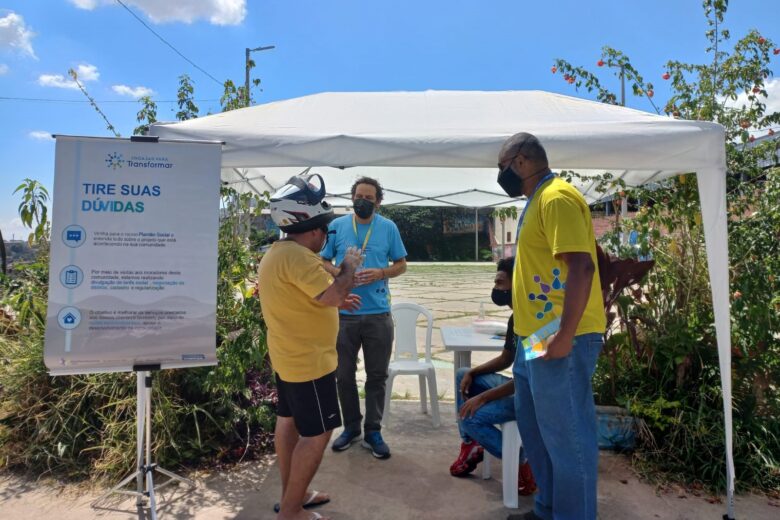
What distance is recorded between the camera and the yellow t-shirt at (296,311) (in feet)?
7.55

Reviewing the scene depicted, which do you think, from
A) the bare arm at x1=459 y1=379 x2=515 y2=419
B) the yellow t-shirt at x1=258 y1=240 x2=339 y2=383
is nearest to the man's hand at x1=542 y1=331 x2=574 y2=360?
the bare arm at x1=459 y1=379 x2=515 y2=419

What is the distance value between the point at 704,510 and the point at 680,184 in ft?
7.15

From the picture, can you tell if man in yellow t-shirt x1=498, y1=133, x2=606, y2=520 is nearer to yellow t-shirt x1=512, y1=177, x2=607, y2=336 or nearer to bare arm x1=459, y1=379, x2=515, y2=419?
yellow t-shirt x1=512, y1=177, x2=607, y2=336

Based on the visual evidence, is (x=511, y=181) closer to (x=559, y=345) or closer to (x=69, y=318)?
(x=559, y=345)

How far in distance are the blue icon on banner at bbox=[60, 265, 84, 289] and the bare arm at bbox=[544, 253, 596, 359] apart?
230 centimetres

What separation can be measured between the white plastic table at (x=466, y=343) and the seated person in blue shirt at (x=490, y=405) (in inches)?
15.4

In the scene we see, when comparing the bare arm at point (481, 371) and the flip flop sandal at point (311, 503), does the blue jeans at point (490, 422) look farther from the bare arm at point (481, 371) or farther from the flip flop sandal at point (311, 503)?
the flip flop sandal at point (311, 503)

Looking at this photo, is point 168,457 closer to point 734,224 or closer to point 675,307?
point 675,307

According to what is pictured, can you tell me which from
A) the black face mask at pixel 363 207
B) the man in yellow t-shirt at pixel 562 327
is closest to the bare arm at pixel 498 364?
the man in yellow t-shirt at pixel 562 327

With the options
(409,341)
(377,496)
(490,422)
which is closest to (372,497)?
(377,496)

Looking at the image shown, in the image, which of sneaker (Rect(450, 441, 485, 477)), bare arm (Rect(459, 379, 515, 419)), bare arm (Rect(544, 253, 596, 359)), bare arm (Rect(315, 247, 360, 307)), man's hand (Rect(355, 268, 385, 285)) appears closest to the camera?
bare arm (Rect(544, 253, 596, 359))

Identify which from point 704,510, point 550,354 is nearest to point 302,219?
point 550,354

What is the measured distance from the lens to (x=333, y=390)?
2.52 meters

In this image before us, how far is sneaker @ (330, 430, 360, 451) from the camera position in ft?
11.7
